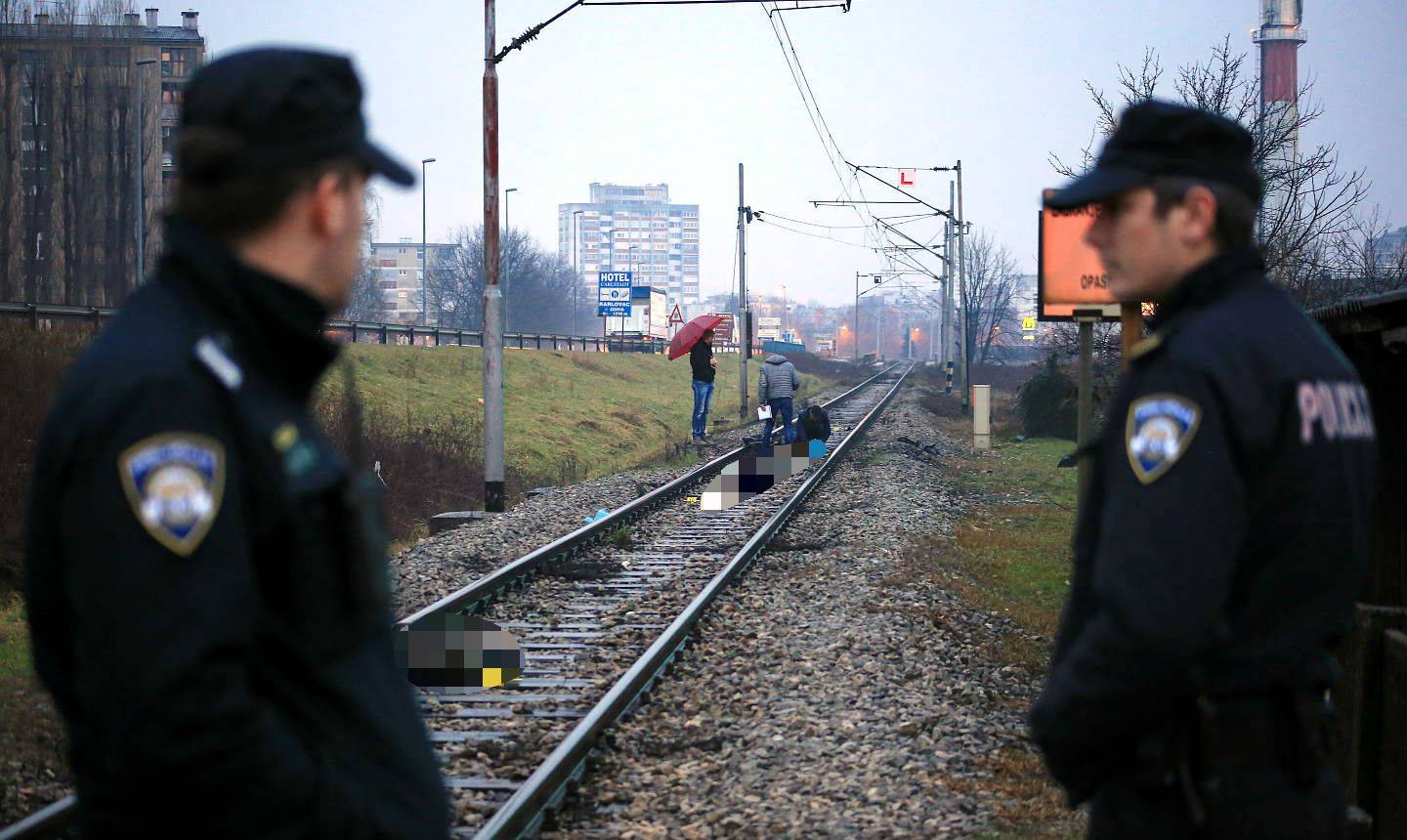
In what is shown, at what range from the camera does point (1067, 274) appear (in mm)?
9141

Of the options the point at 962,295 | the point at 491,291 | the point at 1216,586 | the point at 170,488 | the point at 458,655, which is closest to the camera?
the point at 170,488

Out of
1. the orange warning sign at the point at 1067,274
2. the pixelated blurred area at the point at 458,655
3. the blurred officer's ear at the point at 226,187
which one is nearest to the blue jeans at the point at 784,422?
the orange warning sign at the point at 1067,274

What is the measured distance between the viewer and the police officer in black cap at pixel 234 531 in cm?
184

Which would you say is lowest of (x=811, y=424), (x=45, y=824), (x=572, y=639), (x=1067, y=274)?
(x=572, y=639)

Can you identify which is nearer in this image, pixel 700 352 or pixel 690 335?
pixel 700 352

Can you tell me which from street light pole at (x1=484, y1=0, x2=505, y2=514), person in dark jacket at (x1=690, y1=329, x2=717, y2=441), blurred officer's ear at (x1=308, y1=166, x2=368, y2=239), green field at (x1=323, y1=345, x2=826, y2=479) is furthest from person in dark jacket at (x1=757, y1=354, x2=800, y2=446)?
blurred officer's ear at (x1=308, y1=166, x2=368, y2=239)

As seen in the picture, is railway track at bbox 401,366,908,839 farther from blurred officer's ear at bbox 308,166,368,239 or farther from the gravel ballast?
blurred officer's ear at bbox 308,166,368,239

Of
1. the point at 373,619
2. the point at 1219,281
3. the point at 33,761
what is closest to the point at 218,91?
the point at 373,619

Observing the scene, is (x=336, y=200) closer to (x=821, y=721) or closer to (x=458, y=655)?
(x=821, y=721)

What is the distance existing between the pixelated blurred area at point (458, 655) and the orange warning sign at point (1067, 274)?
13.5ft

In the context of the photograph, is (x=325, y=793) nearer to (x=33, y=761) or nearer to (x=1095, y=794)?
(x=1095, y=794)

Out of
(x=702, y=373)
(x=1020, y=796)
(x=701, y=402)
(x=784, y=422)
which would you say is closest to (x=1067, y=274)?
(x=1020, y=796)

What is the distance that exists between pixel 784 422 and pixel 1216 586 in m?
21.6

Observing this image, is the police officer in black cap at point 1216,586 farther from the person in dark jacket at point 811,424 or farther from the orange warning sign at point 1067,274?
the person in dark jacket at point 811,424
